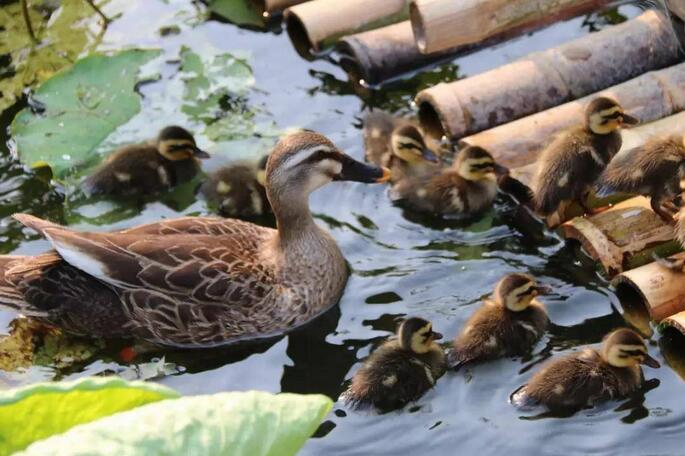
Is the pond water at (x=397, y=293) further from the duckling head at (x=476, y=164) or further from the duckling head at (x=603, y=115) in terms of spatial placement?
the duckling head at (x=603, y=115)

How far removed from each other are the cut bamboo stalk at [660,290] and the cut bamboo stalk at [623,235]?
0.17 meters

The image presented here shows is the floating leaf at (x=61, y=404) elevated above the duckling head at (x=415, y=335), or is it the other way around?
the floating leaf at (x=61, y=404)

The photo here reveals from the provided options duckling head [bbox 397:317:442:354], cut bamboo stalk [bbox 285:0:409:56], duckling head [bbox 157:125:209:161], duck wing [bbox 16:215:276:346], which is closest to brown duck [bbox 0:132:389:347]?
duck wing [bbox 16:215:276:346]

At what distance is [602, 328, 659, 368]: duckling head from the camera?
3959mm

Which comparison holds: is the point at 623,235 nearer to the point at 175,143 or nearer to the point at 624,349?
the point at 624,349

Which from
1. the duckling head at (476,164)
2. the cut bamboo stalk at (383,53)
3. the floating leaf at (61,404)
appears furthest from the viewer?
the cut bamboo stalk at (383,53)

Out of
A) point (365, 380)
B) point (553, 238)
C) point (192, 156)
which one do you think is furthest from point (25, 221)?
point (553, 238)

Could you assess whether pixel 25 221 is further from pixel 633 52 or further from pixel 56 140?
pixel 633 52

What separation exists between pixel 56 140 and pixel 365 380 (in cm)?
223

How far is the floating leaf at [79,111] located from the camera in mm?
5355

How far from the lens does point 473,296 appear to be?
4.55 m

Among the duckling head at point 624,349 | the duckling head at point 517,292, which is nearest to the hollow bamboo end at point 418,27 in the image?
the duckling head at point 517,292

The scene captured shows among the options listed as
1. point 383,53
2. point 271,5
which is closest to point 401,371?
point 383,53

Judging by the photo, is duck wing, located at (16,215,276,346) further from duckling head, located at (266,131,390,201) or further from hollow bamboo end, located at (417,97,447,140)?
hollow bamboo end, located at (417,97,447,140)
